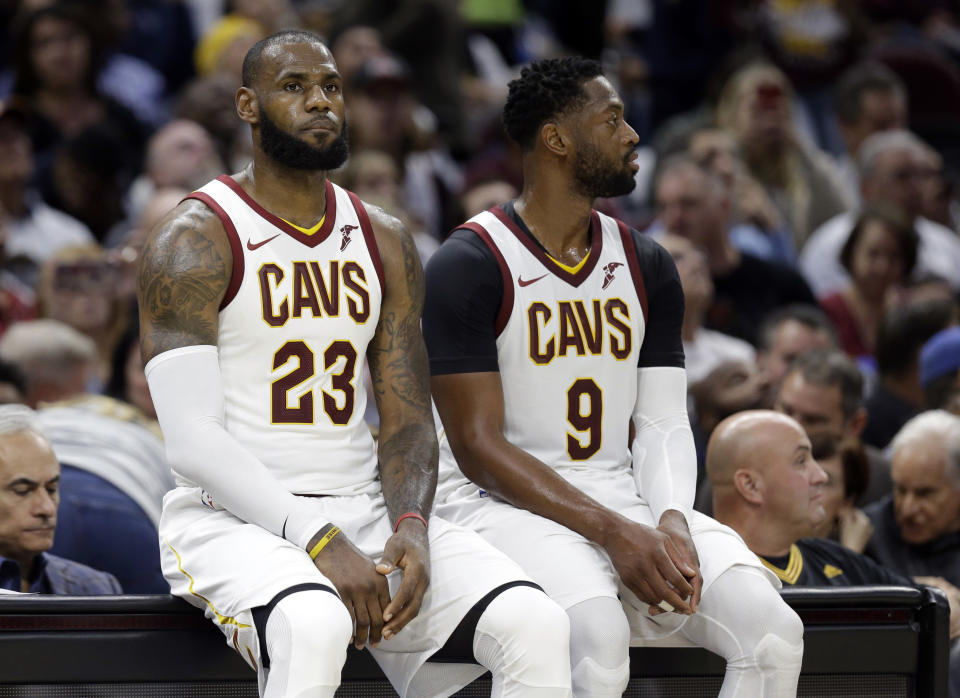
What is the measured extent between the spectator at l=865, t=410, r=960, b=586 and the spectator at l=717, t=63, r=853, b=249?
12.2 feet

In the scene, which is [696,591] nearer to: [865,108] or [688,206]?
[688,206]

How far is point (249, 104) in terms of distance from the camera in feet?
12.3

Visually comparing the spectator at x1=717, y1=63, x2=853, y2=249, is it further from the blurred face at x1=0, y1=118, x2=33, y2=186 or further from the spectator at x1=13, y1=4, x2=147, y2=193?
the blurred face at x1=0, y1=118, x2=33, y2=186

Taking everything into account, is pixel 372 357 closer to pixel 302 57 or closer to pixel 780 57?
pixel 302 57

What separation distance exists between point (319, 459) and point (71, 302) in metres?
3.53

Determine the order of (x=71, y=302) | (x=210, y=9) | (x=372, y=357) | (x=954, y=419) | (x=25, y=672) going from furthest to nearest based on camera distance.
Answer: (x=210, y=9) < (x=71, y=302) < (x=954, y=419) < (x=372, y=357) < (x=25, y=672)

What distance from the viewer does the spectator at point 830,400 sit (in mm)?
5926

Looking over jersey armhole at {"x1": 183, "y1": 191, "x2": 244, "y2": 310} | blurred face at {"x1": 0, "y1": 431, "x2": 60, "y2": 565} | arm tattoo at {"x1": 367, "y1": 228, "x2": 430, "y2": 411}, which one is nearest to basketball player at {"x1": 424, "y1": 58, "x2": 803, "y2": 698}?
arm tattoo at {"x1": 367, "y1": 228, "x2": 430, "y2": 411}

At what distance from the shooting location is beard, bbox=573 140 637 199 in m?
4.03

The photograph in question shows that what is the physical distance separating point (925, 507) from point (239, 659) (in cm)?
270

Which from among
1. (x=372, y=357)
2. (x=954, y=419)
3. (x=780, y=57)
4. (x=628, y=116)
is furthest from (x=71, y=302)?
(x=780, y=57)

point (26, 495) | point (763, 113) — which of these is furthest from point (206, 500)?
point (763, 113)

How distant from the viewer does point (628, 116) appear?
10523 mm

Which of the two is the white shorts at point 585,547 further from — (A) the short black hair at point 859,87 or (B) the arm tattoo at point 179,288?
(A) the short black hair at point 859,87
